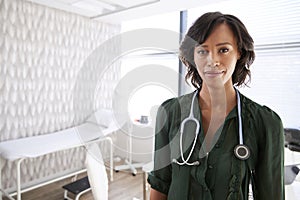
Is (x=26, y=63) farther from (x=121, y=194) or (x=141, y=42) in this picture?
(x=141, y=42)

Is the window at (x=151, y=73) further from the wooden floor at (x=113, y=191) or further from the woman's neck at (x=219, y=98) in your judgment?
the wooden floor at (x=113, y=191)

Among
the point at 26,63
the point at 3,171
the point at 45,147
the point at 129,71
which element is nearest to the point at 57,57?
the point at 26,63

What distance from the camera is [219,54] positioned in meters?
0.57

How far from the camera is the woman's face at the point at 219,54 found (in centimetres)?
56

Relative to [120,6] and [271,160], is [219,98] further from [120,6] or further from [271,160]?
[120,6]

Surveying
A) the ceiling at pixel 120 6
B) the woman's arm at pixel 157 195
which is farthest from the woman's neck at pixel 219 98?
the ceiling at pixel 120 6

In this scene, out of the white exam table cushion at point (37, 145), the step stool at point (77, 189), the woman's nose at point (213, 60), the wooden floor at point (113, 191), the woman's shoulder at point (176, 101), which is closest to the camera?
the woman's nose at point (213, 60)

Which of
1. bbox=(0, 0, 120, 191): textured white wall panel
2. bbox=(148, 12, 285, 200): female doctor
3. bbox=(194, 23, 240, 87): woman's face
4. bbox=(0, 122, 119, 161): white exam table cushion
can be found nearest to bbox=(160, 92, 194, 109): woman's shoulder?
bbox=(148, 12, 285, 200): female doctor

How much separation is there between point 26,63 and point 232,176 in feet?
8.08

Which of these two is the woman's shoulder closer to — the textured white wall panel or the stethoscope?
the stethoscope

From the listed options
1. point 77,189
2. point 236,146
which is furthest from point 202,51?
point 77,189

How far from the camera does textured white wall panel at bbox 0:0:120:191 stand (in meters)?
2.15

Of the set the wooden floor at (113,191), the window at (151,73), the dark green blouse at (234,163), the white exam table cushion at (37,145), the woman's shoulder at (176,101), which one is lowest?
the wooden floor at (113,191)

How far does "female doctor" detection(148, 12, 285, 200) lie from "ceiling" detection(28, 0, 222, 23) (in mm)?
1872
